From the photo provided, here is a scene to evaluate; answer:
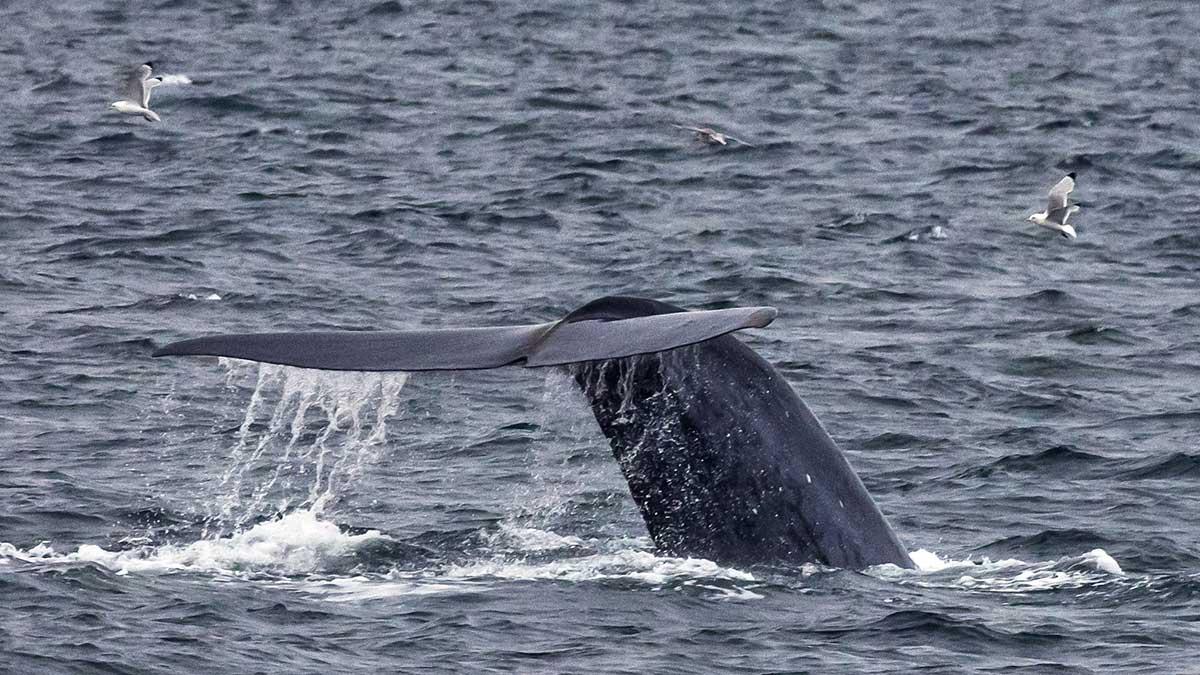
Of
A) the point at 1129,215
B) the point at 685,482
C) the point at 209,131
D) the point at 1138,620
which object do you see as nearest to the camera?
the point at 685,482

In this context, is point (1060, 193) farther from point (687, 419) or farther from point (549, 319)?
point (687, 419)

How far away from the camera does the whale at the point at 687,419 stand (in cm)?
810

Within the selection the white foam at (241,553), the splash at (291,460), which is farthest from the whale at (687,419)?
the white foam at (241,553)

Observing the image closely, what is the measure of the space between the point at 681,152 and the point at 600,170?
169cm

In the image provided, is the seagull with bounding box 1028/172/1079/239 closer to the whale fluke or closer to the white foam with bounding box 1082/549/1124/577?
the white foam with bounding box 1082/549/1124/577

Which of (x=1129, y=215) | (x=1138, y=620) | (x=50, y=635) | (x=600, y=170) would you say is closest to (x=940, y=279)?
(x=1129, y=215)

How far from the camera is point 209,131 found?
25.9m

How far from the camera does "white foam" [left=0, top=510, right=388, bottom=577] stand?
10414 mm

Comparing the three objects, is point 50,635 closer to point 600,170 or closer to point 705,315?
point 705,315

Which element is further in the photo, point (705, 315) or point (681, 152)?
point (681, 152)

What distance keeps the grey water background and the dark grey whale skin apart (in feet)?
0.91

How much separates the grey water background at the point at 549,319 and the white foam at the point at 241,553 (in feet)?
0.12

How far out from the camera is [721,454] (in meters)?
8.83

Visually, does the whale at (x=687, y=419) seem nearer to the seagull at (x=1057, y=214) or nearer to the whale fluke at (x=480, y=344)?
the whale fluke at (x=480, y=344)
